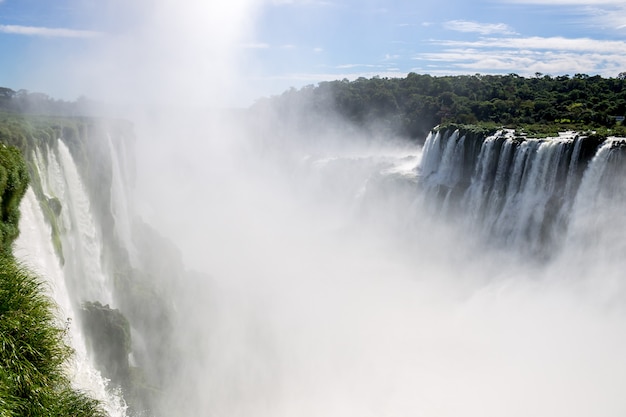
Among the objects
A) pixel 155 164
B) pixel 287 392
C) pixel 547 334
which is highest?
pixel 155 164

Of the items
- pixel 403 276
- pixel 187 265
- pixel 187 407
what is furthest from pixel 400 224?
pixel 187 407

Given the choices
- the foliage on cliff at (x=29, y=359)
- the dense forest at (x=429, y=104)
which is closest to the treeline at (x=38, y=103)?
the dense forest at (x=429, y=104)

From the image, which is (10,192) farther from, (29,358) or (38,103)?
(38,103)

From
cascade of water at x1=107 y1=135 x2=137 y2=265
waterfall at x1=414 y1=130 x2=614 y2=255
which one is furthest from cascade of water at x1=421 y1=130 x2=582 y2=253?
cascade of water at x1=107 y1=135 x2=137 y2=265

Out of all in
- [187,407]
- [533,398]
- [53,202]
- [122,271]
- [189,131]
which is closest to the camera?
[53,202]

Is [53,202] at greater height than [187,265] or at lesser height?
greater

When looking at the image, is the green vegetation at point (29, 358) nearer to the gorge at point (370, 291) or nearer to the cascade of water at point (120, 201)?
the gorge at point (370, 291)

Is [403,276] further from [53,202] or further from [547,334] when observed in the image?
[53,202]
